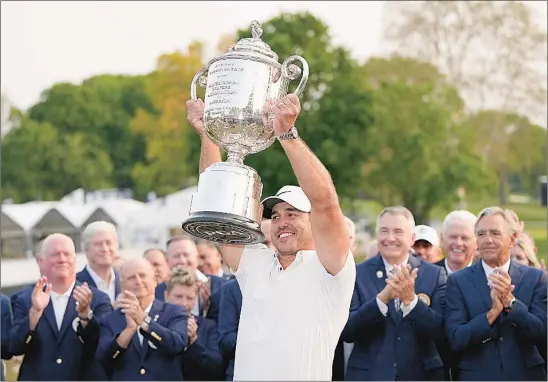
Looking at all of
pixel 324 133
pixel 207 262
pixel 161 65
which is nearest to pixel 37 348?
pixel 207 262

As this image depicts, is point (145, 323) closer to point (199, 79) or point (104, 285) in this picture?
→ point (104, 285)

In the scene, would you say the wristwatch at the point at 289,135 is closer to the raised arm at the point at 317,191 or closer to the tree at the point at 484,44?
the raised arm at the point at 317,191

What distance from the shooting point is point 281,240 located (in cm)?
468

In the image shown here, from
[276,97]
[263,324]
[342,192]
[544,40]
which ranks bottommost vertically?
[263,324]

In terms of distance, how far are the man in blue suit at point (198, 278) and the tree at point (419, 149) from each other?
28342 millimetres

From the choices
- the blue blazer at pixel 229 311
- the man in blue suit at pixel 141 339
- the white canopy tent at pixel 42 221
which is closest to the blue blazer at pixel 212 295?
the blue blazer at pixel 229 311

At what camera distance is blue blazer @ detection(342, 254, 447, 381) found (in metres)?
6.53

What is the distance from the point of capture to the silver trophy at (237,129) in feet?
14.5

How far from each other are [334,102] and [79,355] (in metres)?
29.3

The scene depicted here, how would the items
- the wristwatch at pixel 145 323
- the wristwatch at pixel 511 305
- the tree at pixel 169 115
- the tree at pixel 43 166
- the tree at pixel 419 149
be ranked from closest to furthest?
the wristwatch at pixel 511 305, the wristwatch at pixel 145 323, the tree at pixel 419 149, the tree at pixel 169 115, the tree at pixel 43 166

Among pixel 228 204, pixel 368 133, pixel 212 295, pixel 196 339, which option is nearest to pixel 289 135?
pixel 228 204

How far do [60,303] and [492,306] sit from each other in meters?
3.21

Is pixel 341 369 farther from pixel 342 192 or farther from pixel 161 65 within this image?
pixel 161 65

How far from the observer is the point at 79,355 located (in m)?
7.11
